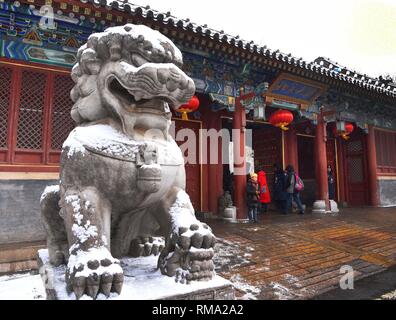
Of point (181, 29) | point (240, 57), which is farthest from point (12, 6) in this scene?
point (240, 57)

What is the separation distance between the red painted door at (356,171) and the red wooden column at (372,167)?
34cm

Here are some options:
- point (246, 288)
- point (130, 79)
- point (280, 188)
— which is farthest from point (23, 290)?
point (280, 188)

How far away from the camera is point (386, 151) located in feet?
38.5

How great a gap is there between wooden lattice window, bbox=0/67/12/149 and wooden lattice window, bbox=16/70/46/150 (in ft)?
0.62

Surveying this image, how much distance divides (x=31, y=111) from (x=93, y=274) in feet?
16.0

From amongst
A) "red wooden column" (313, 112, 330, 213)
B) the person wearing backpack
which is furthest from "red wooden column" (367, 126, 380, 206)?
the person wearing backpack

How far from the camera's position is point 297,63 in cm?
701

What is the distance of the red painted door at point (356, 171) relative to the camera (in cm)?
1140

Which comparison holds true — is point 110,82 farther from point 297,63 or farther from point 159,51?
point 297,63

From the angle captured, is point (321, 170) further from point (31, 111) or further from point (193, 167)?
point (31, 111)

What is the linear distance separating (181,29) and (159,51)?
4105mm

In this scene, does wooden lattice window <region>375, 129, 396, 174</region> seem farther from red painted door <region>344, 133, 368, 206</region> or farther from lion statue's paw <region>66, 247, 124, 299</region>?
lion statue's paw <region>66, 247, 124, 299</region>
